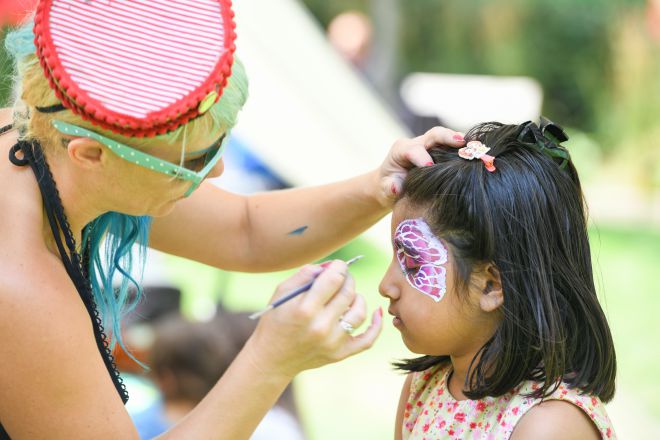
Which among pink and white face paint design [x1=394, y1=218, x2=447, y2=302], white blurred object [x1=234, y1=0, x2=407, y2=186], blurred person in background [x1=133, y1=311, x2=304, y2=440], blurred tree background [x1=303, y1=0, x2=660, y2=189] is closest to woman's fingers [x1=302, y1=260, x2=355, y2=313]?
pink and white face paint design [x1=394, y1=218, x2=447, y2=302]

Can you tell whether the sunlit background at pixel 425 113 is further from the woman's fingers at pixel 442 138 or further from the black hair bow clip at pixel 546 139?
the woman's fingers at pixel 442 138

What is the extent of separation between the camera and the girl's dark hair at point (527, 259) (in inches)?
68.9

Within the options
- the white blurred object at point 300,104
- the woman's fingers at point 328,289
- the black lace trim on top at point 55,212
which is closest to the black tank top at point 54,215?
the black lace trim on top at point 55,212

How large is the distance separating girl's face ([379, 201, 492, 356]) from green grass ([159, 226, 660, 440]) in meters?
1.40

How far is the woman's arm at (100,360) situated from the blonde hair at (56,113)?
0.27m

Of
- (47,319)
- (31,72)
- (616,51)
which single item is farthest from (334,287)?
(616,51)

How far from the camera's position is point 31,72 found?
165 centimetres

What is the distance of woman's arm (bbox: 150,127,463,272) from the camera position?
2141 mm

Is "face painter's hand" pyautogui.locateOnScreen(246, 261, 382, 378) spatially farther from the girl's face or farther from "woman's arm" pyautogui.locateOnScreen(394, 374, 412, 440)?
"woman's arm" pyautogui.locateOnScreen(394, 374, 412, 440)

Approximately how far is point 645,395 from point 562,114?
7.68m

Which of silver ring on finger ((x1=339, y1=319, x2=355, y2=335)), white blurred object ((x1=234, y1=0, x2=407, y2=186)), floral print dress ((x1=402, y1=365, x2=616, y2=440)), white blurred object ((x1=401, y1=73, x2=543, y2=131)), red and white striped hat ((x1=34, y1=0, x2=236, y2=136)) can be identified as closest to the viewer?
red and white striped hat ((x1=34, y1=0, x2=236, y2=136))

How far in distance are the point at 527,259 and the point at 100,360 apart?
862 mm

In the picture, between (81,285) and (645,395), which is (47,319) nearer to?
(81,285)

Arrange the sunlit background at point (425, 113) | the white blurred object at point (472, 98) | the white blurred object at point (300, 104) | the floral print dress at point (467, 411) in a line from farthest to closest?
the white blurred object at point (472, 98)
the white blurred object at point (300, 104)
the sunlit background at point (425, 113)
the floral print dress at point (467, 411)
